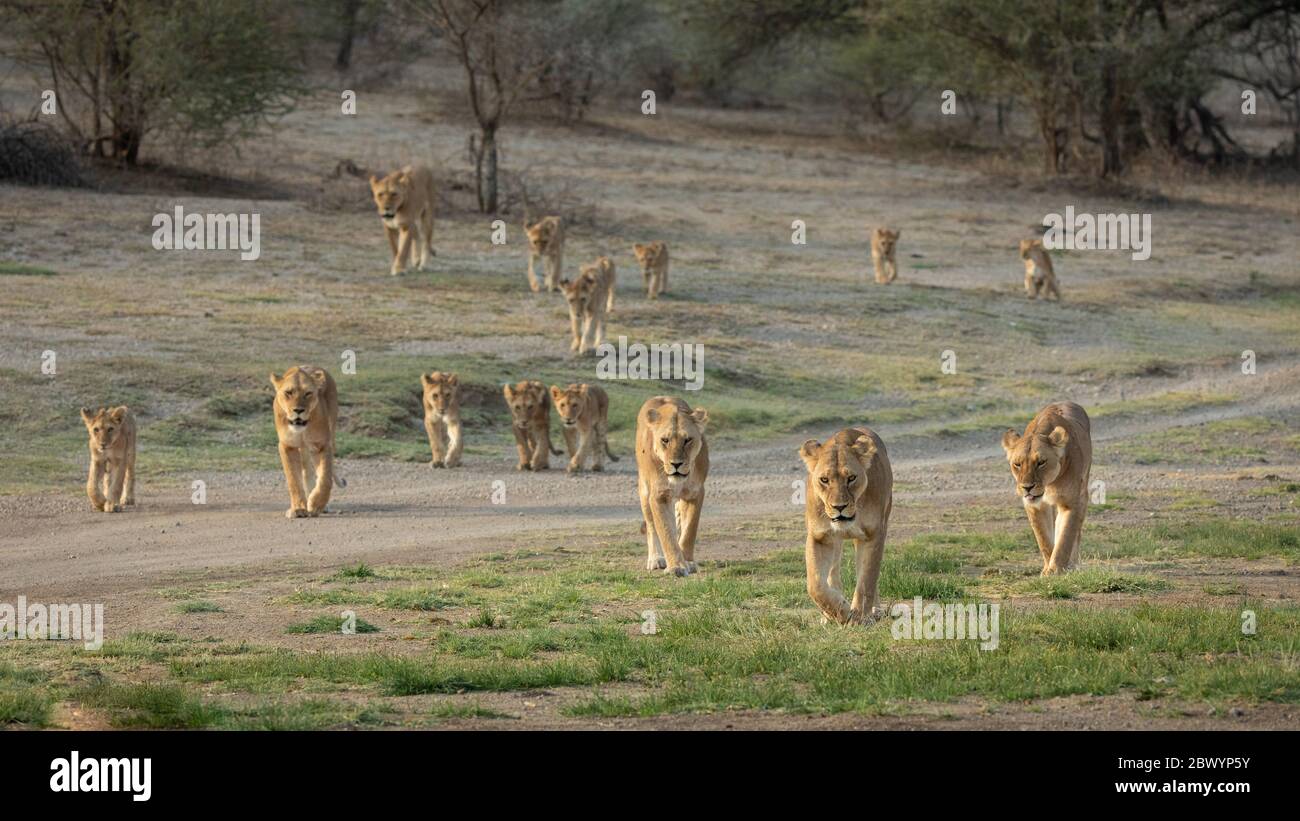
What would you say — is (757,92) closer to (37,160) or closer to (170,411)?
(37,160)

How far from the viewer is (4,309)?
21.9 metres

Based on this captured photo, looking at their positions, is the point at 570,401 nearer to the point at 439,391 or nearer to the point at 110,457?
the point at 439,391

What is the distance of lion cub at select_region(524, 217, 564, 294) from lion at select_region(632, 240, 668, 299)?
3.43ft

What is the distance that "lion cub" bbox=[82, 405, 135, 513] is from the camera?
49.2ft

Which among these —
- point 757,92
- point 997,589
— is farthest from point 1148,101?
point 997,589

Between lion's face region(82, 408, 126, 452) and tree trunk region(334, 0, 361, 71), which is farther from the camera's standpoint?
tree trunk region(334, 0, 361, 71)

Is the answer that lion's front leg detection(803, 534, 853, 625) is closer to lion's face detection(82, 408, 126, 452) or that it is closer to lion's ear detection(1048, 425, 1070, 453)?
lion's ear detection(1048, 425, 1070, 453)

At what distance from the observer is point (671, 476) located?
1122cm

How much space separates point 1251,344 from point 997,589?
1708 cm

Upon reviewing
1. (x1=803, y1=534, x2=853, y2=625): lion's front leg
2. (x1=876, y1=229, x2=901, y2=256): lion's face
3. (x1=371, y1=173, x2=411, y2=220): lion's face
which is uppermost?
(x1=371, y1=173, x2=411, y2=220): lion's face

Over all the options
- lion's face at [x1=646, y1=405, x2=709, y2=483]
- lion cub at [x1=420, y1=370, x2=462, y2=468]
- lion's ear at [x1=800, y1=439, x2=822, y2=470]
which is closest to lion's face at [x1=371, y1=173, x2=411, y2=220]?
lion cub at [x1=420, y1=370, x2=462, y2=468]

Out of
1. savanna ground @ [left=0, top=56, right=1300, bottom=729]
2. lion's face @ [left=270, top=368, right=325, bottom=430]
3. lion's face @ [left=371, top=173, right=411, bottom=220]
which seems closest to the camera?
savanna ground @ [left=0, top=56, right=1300, bottom=729]

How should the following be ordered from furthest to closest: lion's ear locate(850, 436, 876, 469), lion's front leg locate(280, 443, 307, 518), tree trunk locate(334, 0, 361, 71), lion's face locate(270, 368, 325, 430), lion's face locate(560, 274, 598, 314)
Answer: tree trunk locate(334, 0, 361, 71)
lion's face locate(560, 274, 598, 314)
lion's front leg locate(280, 443, 307, 518)
lion's face locate(270, 368, 325, 430)
lion's ear locate(850, 436, 876, 469)

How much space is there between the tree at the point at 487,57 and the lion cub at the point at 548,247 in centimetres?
552
